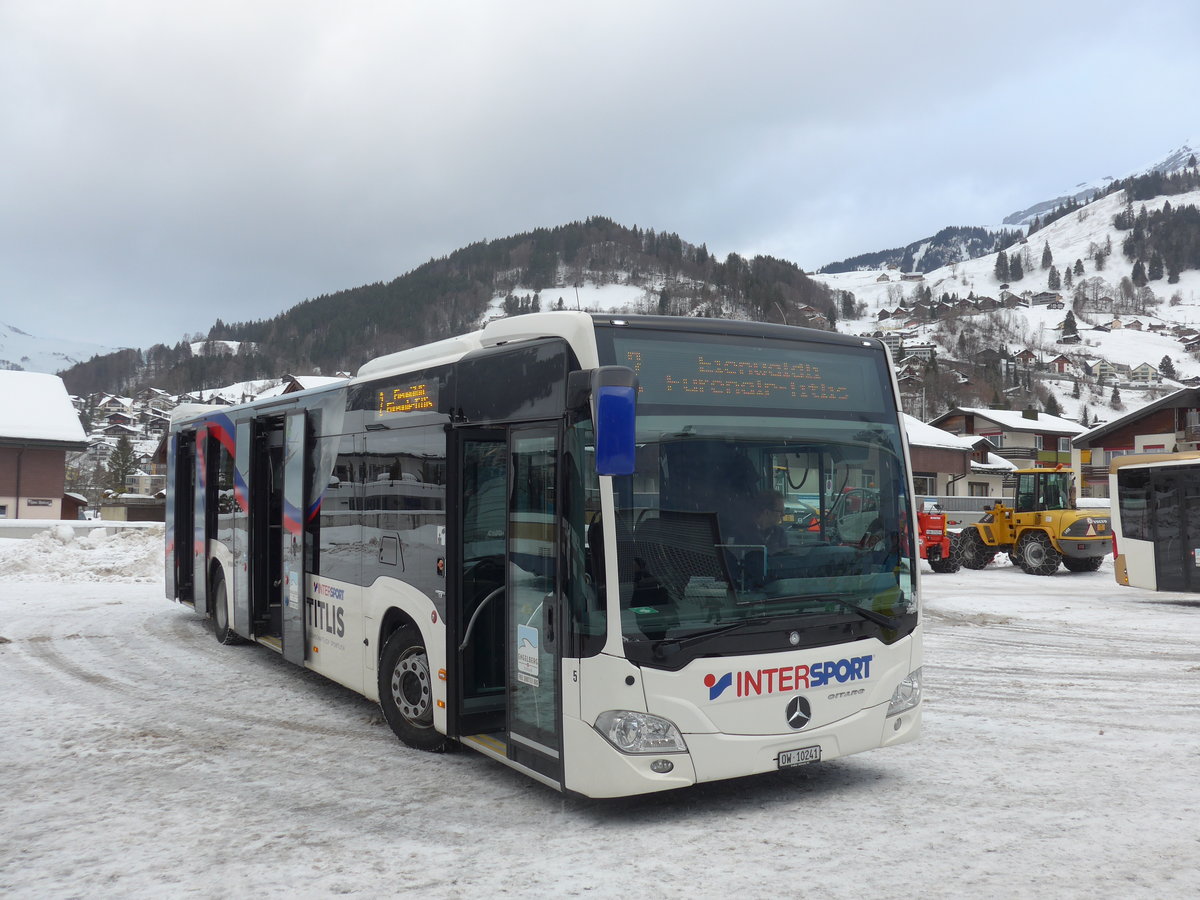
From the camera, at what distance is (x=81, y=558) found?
73.8 ft

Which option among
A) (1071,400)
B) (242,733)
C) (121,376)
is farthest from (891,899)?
(121,376)

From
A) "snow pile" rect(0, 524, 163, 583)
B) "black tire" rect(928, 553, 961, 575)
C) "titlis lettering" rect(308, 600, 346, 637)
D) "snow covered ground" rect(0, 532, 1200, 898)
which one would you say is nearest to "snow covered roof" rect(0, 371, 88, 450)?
"snow pile" rect(0, 524, 163, 583)

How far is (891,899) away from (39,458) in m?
49.8

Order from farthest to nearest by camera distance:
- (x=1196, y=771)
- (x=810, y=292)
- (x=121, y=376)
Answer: (x=121, y=376), (x=810, y=292), (x=1196, y=771)

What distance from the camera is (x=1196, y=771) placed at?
21.7 feet

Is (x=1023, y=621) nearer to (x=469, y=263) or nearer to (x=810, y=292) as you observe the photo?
(x=469, y=263)

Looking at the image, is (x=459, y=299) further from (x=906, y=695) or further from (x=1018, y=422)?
(x=906, y=695)

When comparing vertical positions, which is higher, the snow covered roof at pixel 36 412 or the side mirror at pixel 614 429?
the snow covered roof at pixel 36 412

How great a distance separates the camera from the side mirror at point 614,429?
4766mm

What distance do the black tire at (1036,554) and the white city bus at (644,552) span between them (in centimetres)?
2028

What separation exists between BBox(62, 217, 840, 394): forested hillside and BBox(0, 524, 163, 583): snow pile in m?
77.3

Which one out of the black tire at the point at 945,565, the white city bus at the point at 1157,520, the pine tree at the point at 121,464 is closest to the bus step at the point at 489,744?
the white city bus at the point at 1157,520

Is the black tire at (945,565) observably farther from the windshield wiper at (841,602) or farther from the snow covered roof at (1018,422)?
the snow covered roof at (1018,422)

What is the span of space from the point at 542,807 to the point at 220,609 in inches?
298
